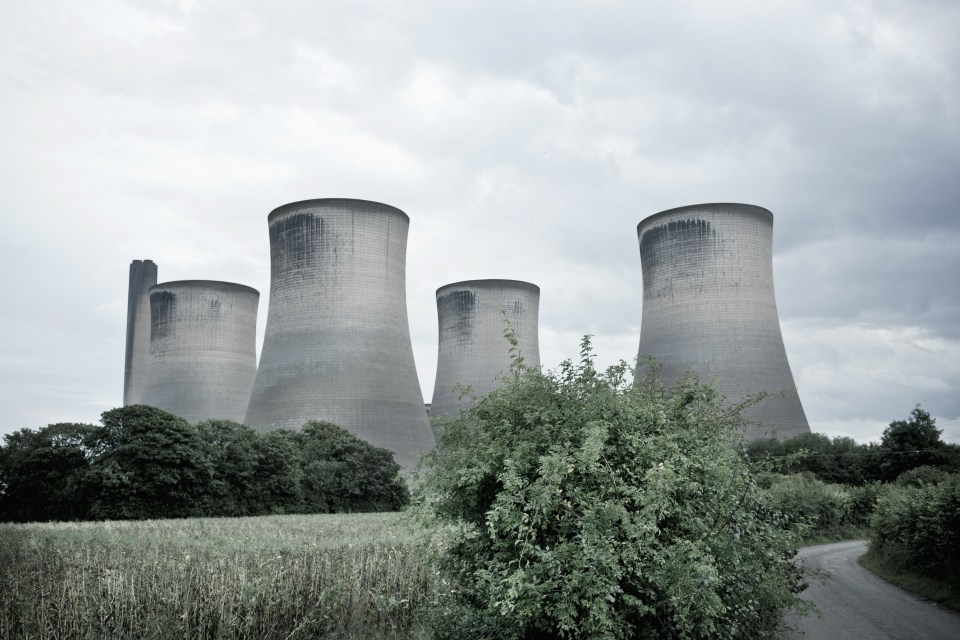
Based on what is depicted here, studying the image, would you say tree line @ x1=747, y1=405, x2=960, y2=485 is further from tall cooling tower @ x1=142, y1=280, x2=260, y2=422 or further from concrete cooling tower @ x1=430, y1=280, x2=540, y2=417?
tall cooling tower @ x1=142, y1=280, x2=260, y2=422

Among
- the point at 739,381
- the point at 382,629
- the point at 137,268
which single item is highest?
the point at 137,268

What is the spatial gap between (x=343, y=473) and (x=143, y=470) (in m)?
7.47

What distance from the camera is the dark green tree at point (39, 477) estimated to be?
21.0 metres

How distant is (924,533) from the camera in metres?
11.2

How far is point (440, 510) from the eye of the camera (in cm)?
491

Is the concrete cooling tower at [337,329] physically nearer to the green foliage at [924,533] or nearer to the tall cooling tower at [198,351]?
the tall cooling tower at [198,351]

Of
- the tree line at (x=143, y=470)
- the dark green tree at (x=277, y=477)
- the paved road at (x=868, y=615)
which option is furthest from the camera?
the dark green tree at (x=277, y=477)

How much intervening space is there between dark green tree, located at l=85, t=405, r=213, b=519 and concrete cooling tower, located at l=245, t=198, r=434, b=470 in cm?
837

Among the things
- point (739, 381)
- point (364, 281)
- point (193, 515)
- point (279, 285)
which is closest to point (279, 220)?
point (279, 285)

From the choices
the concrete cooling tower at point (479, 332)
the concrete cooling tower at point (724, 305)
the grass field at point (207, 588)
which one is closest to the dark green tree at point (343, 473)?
the concrete cooling tower at point (724, 305)

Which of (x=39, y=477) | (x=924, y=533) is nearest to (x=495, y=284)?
(x=39, y=477)

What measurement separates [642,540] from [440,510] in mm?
1264

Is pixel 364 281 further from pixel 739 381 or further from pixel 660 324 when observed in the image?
pixel 739 381

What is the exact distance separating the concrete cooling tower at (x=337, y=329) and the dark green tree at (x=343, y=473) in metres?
1.82
